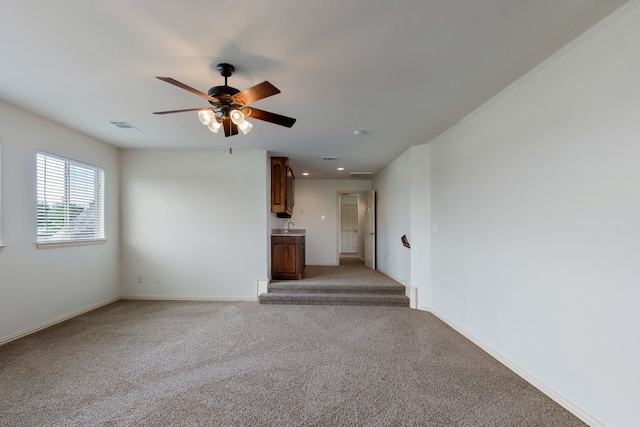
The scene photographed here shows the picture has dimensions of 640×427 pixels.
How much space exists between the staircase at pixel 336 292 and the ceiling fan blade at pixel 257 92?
3516mm

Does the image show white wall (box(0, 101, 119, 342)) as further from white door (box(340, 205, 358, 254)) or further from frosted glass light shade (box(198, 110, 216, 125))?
white door (box(340, 205, 358, 254))

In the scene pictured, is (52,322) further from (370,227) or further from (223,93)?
(370,227)

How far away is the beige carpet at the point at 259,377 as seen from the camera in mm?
2043

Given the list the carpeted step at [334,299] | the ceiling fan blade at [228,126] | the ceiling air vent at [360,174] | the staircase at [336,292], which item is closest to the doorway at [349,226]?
the ceiling air vent at [360,174]

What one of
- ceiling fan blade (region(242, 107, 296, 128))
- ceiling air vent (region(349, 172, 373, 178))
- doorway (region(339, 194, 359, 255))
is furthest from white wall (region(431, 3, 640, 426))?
doorway (region(339, 194, 359, 255))

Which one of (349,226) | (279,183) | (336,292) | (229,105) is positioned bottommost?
(336,292)

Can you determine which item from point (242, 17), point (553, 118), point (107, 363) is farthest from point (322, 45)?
point (107, 363)

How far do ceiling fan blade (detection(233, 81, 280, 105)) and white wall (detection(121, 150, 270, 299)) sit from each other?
289cm

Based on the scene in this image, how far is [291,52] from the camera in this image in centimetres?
213

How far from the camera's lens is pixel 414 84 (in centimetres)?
262

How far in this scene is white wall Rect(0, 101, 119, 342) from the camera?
3.22 metres

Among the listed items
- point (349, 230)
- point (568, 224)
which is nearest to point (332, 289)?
point (568, 224)

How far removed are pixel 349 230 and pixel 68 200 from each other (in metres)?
8.01

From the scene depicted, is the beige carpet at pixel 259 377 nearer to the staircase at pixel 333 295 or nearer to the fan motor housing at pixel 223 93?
the staircase at pixel 333 295
